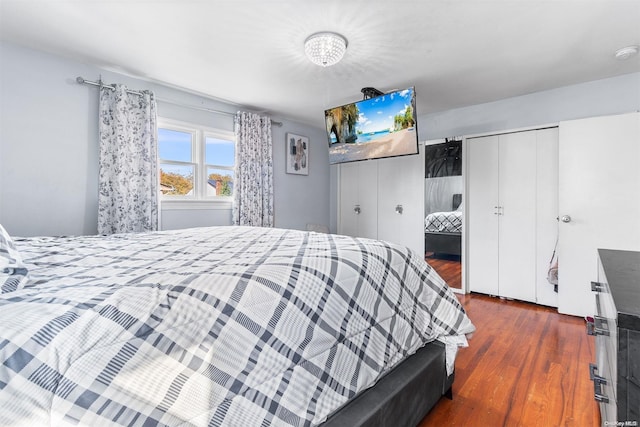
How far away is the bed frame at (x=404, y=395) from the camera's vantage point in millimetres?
1050

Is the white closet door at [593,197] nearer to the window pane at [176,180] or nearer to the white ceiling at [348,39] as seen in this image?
the white ceiling at [348,39]

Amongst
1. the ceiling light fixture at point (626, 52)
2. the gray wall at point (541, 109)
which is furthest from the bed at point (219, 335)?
the gray wall at point (541, 109)

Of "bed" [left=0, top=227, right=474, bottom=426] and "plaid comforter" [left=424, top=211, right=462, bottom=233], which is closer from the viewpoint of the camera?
"bed" [left=0, top=227, right=474, bottom=426]

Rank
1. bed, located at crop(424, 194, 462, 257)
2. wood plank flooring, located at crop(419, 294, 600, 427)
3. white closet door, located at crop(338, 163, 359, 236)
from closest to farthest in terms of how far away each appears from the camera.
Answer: wood plank flooring, located at crop(419, 294, 600, 427) < bed, located at crop(424, 194, 462, 257) < white closet door, located at crop(338, 163, 359, 236)

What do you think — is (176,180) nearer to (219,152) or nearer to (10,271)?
(219,152)

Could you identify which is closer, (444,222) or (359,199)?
(444,222)

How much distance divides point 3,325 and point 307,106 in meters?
3.73

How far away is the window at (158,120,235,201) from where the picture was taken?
10.9 feet

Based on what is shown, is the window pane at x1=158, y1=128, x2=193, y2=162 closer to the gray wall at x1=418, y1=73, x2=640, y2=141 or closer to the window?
the window

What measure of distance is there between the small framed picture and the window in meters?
0.94

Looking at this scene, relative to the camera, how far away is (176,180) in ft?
11.2

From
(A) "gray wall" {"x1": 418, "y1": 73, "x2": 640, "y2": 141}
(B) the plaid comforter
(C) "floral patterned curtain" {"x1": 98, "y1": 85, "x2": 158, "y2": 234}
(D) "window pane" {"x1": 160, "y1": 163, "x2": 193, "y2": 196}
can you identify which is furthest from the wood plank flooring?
(D) "window pane" {"x1": 160, "y1": 163, "x2": 193, "y2": 196}

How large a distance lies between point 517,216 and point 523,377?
6.60 ft

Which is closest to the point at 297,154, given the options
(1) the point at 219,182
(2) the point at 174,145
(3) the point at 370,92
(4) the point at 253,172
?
(4) the point at 253,172
